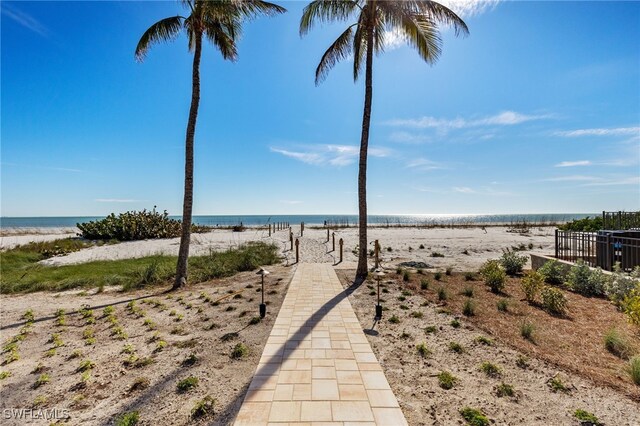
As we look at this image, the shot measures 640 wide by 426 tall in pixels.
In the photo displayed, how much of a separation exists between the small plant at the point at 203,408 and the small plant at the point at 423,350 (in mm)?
3108

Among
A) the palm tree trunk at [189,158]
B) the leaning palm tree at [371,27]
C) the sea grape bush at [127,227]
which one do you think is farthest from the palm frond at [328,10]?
the sea grape bush at [127,227]

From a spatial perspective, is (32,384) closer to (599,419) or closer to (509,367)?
(509,367)

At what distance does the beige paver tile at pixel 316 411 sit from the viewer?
9.61ft

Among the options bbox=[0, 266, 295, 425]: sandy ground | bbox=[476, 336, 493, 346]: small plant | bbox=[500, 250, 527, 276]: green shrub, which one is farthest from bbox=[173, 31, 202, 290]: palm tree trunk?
bbox=[500, 250, 527, 276]: green shrub

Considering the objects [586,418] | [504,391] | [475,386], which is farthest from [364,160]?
[586,418]

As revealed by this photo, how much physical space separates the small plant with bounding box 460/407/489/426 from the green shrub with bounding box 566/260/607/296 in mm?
7378

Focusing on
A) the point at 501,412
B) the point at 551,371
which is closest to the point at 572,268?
the point at 551,371

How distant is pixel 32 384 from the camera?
3.73 m

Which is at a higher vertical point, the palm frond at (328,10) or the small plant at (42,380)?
the palm frond at (328,10)

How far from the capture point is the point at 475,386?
11.6 feet

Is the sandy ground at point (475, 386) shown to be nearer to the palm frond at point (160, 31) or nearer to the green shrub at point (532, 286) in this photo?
the green shrub at point (532, 286)

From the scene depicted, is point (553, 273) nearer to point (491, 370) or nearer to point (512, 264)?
point (512, 264)

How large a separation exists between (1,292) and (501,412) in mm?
13276

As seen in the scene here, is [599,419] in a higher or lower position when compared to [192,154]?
lower
